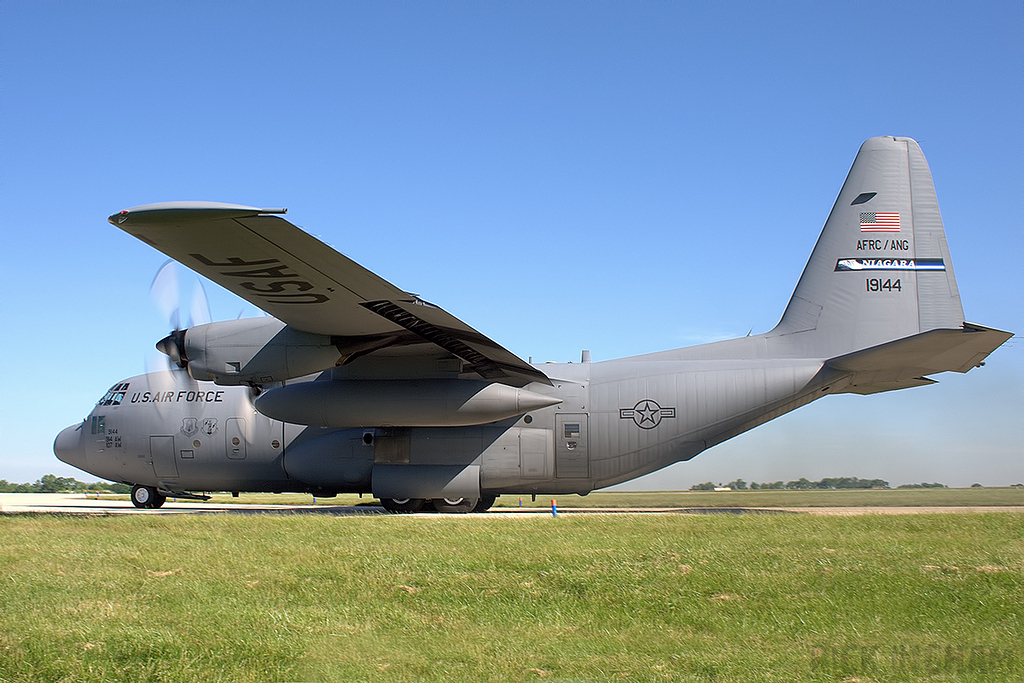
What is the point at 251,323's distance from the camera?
15125mm

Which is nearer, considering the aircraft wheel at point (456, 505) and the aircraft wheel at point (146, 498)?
the aircraft wheel at point (456, 505)

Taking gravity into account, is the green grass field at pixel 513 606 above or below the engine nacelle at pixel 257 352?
below

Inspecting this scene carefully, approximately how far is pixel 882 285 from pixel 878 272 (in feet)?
0.95

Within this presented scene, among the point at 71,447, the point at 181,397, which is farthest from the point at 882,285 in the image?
the point at 71,447

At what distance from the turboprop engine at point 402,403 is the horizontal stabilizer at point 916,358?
658cm

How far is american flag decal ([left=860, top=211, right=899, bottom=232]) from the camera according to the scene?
55.2 ft

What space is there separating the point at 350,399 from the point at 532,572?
29.1 feet

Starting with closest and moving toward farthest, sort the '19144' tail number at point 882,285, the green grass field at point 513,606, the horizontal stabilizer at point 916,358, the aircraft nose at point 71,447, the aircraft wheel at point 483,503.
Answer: the green grass field at point 513,606
the horizontal stabilizer at point 916,358
the '19144' tail number at point 882,285
the aircraft wheel at point 483,503
the aircraft nose at point 71,447

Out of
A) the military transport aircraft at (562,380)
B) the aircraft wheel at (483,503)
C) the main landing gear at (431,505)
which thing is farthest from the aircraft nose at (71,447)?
the aircraft wheel at (483,503)

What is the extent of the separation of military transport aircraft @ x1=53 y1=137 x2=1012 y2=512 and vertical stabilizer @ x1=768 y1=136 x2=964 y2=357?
0.10 ft

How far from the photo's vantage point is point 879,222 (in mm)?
16859

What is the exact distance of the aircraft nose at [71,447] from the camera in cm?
1997

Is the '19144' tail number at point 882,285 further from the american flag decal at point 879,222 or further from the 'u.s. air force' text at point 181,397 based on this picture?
the 'u.s. air force' text at point 181,397

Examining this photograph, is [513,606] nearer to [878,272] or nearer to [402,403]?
[402,403]
